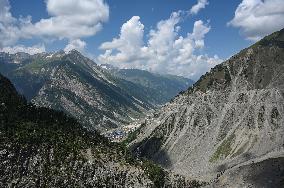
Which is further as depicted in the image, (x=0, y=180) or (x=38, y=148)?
(x=38, y=148)

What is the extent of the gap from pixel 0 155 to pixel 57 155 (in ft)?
75.9

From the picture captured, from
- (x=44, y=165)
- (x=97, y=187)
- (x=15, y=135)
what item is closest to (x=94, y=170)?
(x=97, y=187)

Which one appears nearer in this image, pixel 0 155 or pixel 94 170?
pixel 0 155

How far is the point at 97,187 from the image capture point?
7815 inches

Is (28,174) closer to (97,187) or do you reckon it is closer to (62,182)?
(62,182)

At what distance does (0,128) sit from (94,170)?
4210 cm

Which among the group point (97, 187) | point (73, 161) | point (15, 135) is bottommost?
point (97, 187)

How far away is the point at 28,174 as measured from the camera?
189000 mm

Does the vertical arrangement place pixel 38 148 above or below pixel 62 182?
above

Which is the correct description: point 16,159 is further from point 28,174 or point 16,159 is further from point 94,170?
point 94,170

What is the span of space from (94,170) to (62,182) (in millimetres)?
15132

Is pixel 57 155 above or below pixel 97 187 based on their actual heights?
above

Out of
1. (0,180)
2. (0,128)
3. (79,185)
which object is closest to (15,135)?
(0,128)

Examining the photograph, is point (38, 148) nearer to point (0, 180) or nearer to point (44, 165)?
point (44, 165)
